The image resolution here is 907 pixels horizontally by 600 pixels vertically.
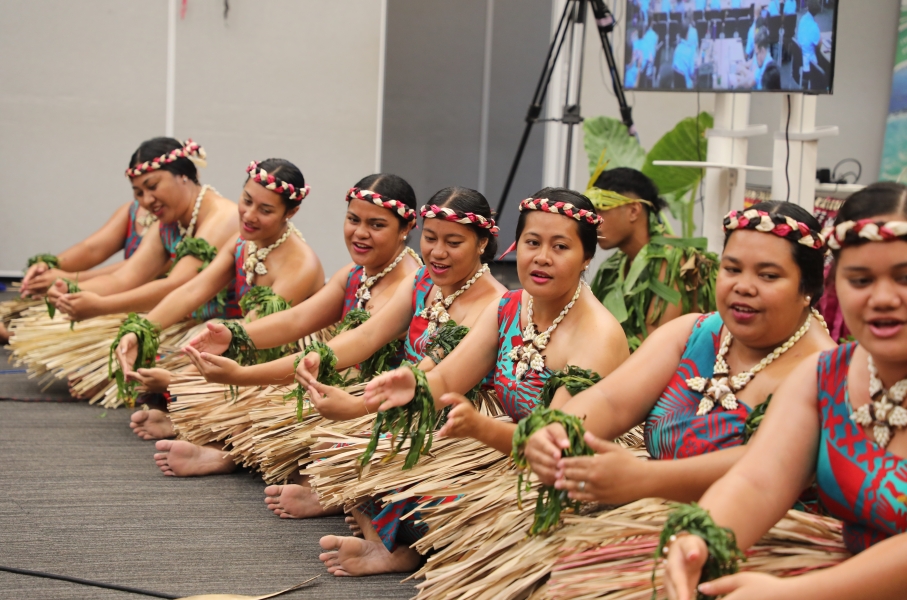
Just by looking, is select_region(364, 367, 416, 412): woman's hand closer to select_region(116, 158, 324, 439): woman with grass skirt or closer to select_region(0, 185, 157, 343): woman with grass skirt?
select_region(116, 158, 324, 439): woman with grass skirt

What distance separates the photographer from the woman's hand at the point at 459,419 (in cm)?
178

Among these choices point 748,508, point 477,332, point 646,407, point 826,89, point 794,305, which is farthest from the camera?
point 826,89

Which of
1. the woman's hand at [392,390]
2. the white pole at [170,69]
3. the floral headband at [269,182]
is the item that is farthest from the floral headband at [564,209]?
the white pole at [170,69]

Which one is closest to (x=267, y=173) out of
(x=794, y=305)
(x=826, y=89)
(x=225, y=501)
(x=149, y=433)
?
(x=149, y=433)

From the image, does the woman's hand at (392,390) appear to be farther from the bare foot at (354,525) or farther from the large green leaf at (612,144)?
the large green leaf at (612,144)

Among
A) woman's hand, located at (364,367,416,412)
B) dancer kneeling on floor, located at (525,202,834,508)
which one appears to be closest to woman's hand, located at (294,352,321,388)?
woman's hand, located at (364,367,416,412)

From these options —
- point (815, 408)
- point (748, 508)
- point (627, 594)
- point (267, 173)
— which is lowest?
point (627, 594)

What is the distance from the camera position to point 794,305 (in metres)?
1.70

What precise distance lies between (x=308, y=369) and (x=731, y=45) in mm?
2121

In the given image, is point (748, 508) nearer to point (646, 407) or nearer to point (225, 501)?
point (646, 407)

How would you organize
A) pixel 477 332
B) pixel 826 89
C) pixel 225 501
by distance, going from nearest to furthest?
pixel 477 332
pixel 225 501
pixel 826 89

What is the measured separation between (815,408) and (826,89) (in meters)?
2.09

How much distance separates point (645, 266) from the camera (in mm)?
3336

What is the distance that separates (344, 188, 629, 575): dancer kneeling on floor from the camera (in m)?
2.11
